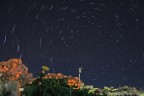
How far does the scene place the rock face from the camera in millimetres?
74787

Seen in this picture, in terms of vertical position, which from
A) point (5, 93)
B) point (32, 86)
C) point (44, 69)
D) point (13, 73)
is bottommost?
point (13, 73)

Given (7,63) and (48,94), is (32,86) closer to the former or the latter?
(48,94)

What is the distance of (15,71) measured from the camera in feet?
265

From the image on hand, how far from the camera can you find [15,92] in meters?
6.49

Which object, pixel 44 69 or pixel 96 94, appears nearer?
pixel 44 69

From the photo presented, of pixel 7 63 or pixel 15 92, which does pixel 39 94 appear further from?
pixel 7 63

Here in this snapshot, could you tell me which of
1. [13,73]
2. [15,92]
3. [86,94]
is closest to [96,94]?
[86,94]

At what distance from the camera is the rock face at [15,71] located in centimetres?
7479

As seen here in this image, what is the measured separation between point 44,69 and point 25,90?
0.58 m

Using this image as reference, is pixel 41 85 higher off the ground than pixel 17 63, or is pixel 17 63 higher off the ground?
pixel 41 85

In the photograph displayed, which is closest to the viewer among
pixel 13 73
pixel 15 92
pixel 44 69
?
pixel 44 69

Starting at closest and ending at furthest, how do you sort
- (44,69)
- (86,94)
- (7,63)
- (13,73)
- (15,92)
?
(44,69) < (86,94) < (15,92) < (13,73) < (7,63)

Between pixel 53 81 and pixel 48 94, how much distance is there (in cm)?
38

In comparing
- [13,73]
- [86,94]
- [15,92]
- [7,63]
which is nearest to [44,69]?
[86,94]
